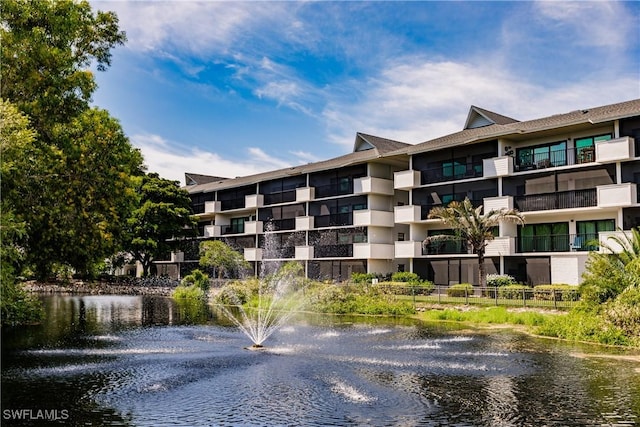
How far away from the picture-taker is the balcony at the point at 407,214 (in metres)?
52.0

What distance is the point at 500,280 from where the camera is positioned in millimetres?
43000

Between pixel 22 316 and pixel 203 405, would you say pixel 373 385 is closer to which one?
pixel 203 405

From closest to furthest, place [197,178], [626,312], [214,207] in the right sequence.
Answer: [626,312] → [214,207] → [197,178]

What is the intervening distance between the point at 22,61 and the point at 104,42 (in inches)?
207

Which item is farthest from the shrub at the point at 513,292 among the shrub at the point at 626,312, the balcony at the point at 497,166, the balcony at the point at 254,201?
the balcony at the point at 254,201

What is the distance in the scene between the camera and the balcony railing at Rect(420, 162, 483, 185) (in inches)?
1948

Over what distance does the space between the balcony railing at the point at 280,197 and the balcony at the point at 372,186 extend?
394 inches

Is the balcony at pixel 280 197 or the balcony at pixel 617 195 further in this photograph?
the balcony at pixel 280 197

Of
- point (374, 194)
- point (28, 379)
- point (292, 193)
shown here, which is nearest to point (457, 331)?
point (28, 379)

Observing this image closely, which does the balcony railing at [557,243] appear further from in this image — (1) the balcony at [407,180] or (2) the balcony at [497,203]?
(1) the balcony at [407,180]

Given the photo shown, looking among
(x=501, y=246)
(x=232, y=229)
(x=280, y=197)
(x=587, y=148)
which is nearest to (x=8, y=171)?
(x=501, y=246)

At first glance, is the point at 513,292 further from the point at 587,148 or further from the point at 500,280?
the point at 587,148

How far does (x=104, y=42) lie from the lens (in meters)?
27.9

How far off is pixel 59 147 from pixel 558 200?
33.6 meters
